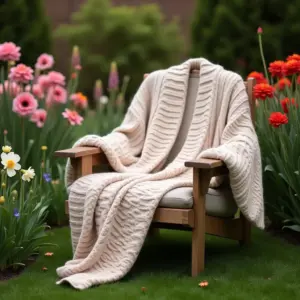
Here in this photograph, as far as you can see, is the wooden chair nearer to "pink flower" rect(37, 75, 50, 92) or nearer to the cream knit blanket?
the cream knit blanket

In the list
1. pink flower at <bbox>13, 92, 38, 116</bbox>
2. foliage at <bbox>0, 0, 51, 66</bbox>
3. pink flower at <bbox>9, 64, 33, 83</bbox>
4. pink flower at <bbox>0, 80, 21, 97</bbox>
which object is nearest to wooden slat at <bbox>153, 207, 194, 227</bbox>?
pink flower at <bbox>13, 92, 38, 116</bbox>

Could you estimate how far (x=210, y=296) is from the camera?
3578 millimetres

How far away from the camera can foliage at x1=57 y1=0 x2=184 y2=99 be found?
12148 millimetres

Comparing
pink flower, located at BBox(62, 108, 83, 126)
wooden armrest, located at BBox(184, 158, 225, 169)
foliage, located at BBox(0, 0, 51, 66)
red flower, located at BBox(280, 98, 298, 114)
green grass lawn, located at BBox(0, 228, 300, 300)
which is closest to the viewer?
green grass lawn, located at BBox(0, 228, 300, 300)

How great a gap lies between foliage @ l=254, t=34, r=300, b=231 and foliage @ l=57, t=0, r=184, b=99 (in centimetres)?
731

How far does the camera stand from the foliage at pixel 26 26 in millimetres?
8367

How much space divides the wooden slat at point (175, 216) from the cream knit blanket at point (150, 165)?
0.05m

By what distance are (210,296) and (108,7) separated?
947 centimetres

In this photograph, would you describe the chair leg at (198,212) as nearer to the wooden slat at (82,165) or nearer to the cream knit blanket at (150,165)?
the cream knit blanket at (150,165)

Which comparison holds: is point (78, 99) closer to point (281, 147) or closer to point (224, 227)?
point (281, 147)

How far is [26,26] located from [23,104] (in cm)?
391

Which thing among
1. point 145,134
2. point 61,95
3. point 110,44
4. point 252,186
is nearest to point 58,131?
point 61,95

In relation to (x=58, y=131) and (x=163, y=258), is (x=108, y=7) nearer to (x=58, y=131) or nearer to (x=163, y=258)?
(x=58, y=131)

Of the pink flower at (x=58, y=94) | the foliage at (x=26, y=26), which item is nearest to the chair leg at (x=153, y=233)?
the pink flower at (x=58, y=94)
